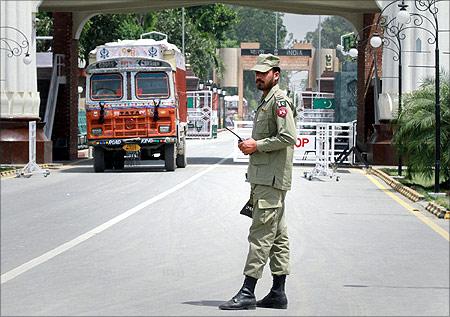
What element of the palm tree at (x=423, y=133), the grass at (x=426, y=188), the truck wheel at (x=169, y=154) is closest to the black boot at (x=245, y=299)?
the grass at (x=426, y=188)

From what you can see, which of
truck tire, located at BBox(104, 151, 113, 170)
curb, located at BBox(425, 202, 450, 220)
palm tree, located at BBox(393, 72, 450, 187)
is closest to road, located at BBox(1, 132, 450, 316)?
curb, located at BBox(425, 202, 450, 220)

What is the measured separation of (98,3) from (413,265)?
28.4 m

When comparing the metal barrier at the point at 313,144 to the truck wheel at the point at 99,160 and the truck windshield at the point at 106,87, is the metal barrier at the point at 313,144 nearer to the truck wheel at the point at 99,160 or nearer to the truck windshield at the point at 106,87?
the truck windshield at the point at 106,87

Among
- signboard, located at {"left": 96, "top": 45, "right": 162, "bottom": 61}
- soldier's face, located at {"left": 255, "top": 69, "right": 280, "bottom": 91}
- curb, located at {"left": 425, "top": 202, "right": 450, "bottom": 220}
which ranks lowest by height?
curb, located at {"left": 425, "top": 202, "right": 450, "bottom": 220}

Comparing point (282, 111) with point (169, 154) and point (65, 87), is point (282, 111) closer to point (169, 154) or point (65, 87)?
point (169, 154)

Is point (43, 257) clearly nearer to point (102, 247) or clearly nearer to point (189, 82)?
point (102, 247)

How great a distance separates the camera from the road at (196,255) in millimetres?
9781

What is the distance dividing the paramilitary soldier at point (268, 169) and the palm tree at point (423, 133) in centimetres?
1487

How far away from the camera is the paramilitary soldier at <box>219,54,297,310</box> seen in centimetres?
946

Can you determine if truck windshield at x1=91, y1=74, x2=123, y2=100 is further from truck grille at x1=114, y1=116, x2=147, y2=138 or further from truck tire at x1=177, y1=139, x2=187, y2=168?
truck tire at x1=177, y1=139, x2=187, y2=168

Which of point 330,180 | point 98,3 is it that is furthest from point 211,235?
point 98,3

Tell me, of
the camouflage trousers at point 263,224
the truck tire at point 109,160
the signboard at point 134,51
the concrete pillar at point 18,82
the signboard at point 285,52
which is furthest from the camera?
the signboard at point 285,52

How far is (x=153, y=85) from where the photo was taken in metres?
32.2

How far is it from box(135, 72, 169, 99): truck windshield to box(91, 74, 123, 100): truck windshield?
53 cm
